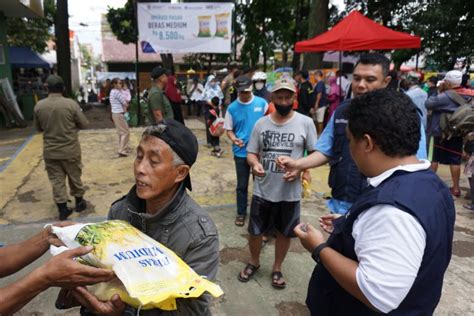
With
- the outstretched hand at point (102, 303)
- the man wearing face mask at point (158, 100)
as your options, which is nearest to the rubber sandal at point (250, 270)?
the outstretched hand at point (102, 303)

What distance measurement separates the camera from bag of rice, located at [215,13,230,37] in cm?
981

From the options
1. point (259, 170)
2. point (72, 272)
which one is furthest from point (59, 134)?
point (72, 272)

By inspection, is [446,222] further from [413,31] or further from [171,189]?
[413,31]

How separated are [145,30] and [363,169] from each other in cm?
905

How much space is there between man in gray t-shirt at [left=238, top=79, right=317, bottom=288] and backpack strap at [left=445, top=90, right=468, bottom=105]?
3.55 metres

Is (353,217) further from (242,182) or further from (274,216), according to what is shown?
(242,182)

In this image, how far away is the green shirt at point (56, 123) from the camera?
4.61m

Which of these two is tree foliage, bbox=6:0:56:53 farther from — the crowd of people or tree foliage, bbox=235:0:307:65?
the crowd of people

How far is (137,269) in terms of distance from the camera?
1330 mm

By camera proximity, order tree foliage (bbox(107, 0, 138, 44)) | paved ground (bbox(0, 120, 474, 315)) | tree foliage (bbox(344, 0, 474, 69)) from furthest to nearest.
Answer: tree foliage (bbox(107, 0, 138, 44)), tree foliage (bbox(344, 0, 474, 69)), paved ground (bbox(0, 120, 474, 315))

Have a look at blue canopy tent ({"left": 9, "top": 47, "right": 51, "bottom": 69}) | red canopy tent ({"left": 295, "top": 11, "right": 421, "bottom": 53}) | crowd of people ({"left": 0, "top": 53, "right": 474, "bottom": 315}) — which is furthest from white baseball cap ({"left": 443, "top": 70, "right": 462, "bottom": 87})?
blue canopy tent ({"left": 9, "top": 47, "right": 51, "bottom": 69})

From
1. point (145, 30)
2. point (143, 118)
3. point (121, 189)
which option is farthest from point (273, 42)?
point (121, 189)

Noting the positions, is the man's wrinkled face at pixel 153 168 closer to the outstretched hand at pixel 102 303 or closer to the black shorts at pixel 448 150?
the outstretched hand at pixel 102 303

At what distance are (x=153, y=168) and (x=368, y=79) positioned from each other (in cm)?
164
